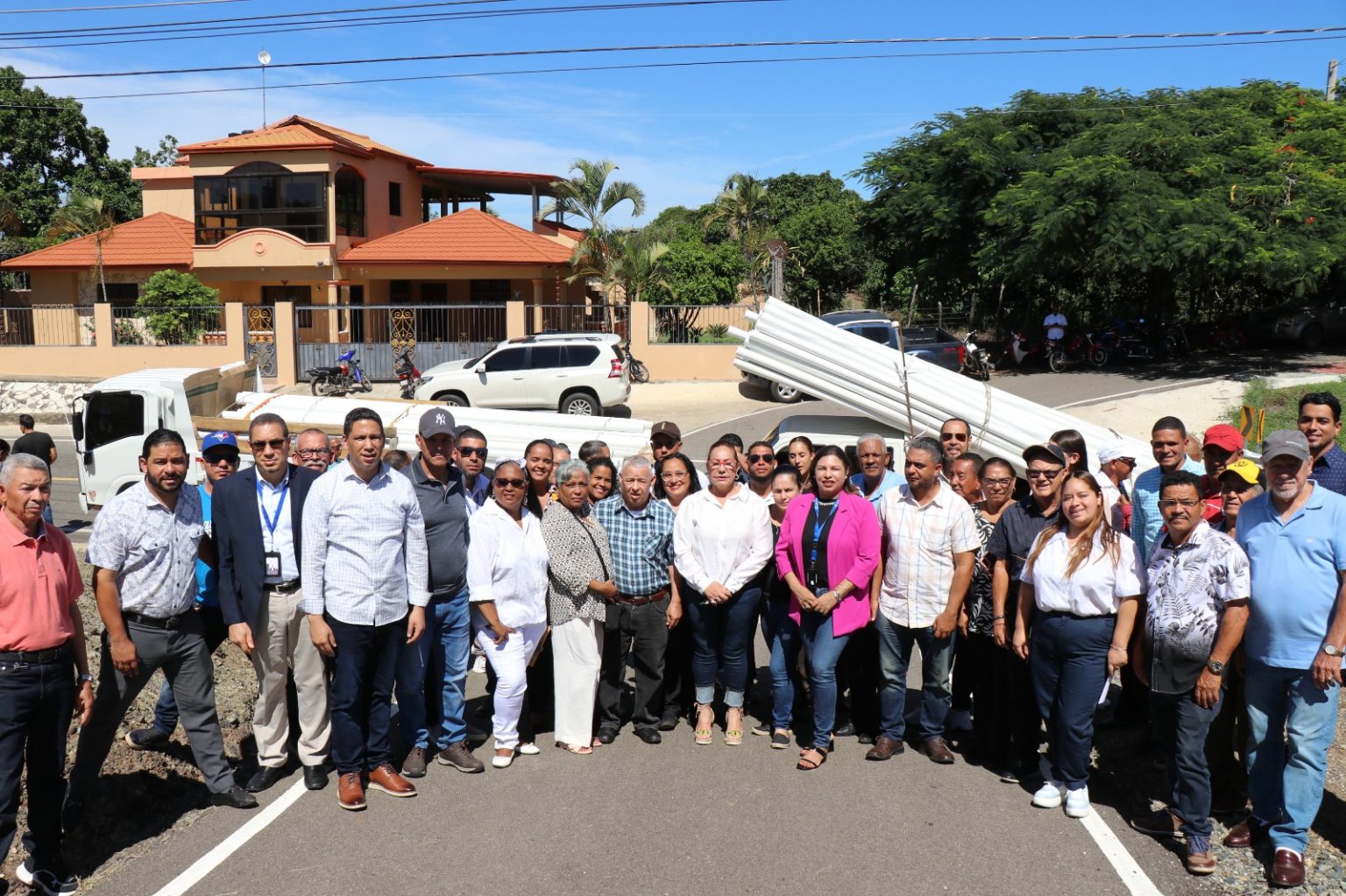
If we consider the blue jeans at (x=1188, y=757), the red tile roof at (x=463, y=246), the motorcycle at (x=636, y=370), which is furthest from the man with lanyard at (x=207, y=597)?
the red tile roof at (x=463, y=246)

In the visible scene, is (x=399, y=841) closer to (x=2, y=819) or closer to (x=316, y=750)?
(x=316, y=750)

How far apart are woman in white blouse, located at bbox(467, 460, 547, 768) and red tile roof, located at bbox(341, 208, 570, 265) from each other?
23.9 metres

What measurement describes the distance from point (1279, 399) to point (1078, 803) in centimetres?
1735

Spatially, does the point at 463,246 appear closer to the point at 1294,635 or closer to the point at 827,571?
the point at 827,571

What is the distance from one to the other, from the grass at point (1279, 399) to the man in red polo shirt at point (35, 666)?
18.3 meters

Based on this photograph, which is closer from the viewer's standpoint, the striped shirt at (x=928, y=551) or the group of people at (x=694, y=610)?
the group of people at (x=694, y=610)

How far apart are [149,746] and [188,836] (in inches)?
41.1

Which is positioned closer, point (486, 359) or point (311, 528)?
point (311, 528)

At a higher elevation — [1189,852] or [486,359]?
[486,359]

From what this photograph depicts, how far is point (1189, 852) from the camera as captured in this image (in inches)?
187

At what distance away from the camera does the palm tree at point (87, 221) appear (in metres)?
31.0

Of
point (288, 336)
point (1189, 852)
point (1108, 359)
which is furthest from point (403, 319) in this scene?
point (1189, 852)

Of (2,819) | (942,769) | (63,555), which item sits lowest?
(942,769)

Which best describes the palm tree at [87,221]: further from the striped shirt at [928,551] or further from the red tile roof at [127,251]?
the striped shirt at [928,551]
